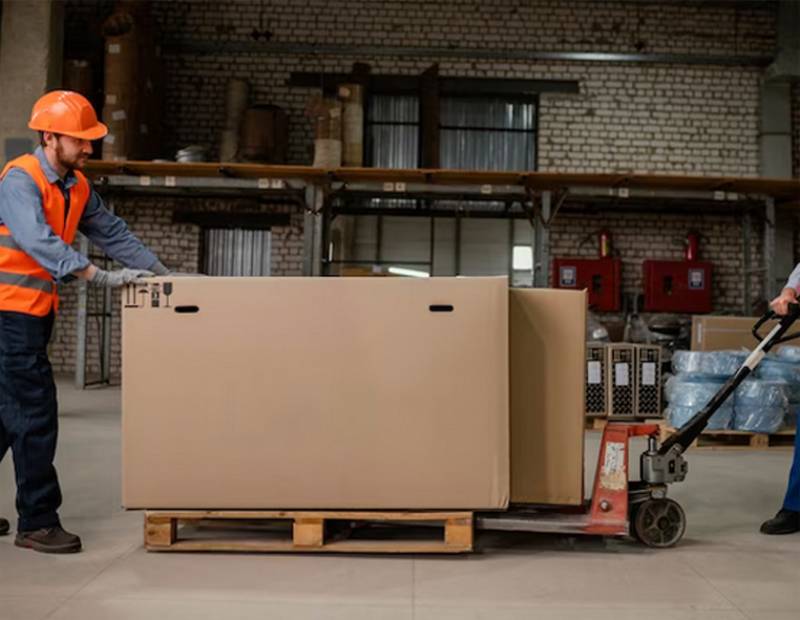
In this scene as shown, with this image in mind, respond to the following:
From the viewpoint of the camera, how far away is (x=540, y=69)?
36.7 ft

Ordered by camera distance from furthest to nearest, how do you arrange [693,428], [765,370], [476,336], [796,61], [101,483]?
[796,61] → [765,370] → [101,483] → [693,428] → [476,336]

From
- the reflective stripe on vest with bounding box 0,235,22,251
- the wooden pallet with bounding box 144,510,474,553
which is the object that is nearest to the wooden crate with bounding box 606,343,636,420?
the wooden pallet with bounding box 144,510,474,553

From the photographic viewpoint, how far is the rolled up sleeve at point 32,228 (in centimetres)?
283

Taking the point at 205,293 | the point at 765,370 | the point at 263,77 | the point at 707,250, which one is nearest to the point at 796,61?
the point at 707,250

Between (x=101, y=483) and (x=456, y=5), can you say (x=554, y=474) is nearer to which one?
(x=101, y=483)

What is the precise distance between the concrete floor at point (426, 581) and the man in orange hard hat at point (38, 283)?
232 millimetres

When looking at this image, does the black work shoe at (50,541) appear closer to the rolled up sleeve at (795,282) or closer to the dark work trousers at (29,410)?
the dark work trousers at (29,410)

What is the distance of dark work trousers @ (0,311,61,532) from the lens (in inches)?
115

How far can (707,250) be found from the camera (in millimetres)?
11008

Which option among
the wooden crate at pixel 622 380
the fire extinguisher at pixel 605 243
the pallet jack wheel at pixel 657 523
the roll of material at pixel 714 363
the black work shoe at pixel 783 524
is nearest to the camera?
the pallet jack wheel at pixel 657 523

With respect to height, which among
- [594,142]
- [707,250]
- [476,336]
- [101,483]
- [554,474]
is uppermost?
[594,142]

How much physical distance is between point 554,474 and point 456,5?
31.7 ft

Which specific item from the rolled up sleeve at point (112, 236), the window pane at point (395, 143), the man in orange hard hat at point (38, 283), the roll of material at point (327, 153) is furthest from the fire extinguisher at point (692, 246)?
the man in orange hard hat at point (38, 283)

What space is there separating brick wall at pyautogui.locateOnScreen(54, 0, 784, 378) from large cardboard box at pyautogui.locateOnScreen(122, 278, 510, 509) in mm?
8260
